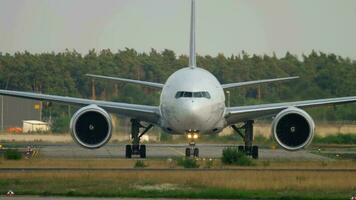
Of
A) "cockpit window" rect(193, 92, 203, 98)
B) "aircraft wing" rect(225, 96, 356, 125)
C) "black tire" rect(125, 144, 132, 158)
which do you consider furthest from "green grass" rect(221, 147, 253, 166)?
"black tire" rect(125, 144, 132, 158)

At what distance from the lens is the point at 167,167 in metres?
34.0

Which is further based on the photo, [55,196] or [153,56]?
[153,56]

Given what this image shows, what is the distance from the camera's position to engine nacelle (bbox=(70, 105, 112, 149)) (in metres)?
39.3

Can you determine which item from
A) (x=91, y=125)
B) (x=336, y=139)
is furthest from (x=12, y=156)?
(x=336, y=139)

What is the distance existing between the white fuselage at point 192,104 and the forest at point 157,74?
18544mm

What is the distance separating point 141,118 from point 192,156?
3.61m

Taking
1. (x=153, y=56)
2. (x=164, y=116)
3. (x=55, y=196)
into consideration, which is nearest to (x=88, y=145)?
(x=164, y=116)

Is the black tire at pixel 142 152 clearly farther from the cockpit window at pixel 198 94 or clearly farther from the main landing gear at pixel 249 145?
the main landing gear at pixel 249 145

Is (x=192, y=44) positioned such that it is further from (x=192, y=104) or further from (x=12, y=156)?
(x=12, y=156)

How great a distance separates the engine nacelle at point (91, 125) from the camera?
3934 centimetres

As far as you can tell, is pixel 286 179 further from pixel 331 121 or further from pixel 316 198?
pixel 331 121

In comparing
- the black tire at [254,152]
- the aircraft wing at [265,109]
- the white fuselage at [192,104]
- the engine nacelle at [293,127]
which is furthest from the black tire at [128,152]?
the engine nacelle at [293,127]

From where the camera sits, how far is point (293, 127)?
3994 cm

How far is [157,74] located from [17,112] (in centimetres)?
1280
